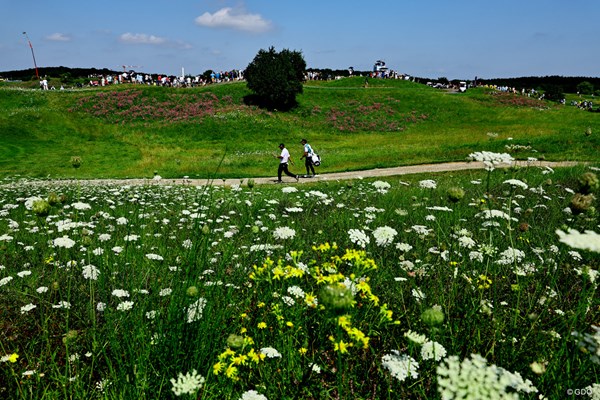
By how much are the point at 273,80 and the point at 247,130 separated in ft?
40.4

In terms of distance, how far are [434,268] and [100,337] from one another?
138 inches

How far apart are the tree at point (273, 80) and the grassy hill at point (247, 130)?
2560mm

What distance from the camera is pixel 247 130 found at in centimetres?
4300

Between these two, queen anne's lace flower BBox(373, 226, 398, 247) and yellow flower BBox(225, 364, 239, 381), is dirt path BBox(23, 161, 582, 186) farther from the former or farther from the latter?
yellow flower BBox(225, 364, 239, 381)

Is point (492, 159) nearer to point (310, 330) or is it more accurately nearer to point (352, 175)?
point (310, 330)

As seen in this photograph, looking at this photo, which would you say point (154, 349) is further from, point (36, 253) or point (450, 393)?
point (36, 253)

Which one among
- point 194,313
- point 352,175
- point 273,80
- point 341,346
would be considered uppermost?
point 273,80

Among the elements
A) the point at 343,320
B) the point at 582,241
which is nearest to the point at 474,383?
the point at 582,241

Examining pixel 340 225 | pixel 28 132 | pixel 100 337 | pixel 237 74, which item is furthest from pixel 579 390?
pixel 237 74

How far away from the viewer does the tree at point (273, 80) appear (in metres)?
51.4

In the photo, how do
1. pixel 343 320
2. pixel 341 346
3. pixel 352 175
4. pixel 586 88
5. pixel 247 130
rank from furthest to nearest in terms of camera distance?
pixel 586 88
pixel 247 130
pixel 352 175
pixel 343 320
pixel 341 346

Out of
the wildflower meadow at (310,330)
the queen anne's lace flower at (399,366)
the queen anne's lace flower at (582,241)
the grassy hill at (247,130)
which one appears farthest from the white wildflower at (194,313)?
the grassy hill at (247,130)

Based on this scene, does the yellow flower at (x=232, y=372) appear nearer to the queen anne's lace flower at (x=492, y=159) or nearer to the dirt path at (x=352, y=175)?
the queen anne's lace flower at (x=492, y=159)

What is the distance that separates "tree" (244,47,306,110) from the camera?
51.4 m
